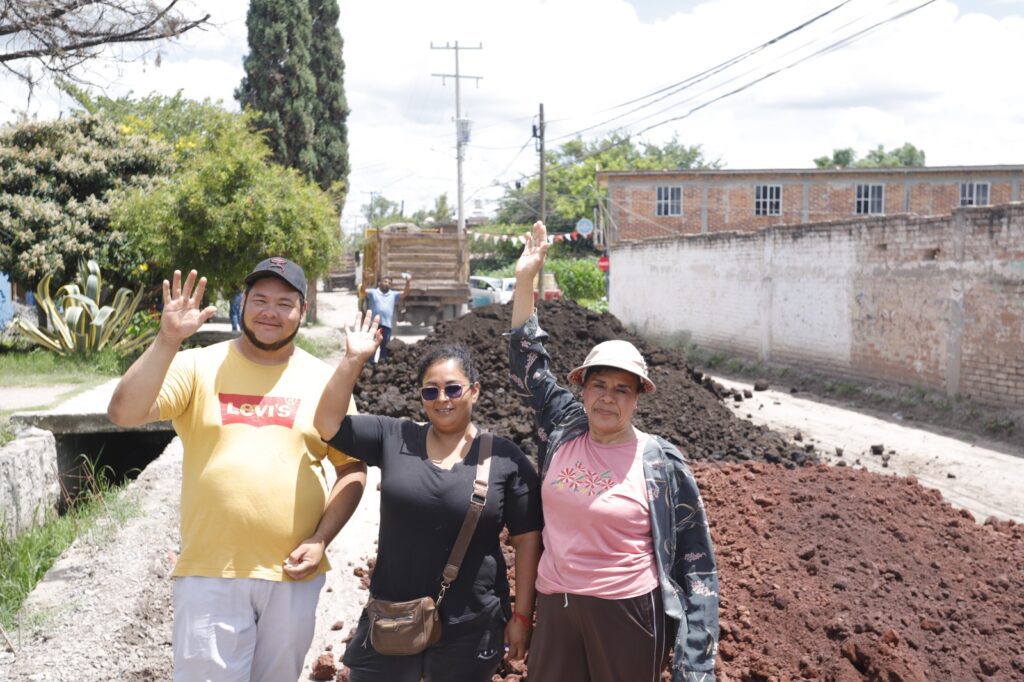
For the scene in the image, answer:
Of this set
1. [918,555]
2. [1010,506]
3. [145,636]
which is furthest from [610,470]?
[1010,506]

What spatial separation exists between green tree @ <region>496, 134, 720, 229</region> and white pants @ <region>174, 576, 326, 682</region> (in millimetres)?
50030

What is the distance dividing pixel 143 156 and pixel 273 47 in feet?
35.8

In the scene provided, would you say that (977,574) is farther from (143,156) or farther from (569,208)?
(569,208)

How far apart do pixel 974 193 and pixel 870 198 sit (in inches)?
185

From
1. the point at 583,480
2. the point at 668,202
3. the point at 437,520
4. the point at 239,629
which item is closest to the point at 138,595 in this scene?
the point at 239,629

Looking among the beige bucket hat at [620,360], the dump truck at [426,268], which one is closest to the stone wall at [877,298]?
the dump truck at [426,268]

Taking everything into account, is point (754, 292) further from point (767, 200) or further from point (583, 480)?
point (767, 200)

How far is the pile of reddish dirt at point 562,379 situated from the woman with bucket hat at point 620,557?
4.27 meters

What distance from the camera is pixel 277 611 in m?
2.91

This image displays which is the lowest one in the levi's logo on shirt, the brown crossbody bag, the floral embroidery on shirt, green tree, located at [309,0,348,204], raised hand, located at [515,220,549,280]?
the brown crossbody bag

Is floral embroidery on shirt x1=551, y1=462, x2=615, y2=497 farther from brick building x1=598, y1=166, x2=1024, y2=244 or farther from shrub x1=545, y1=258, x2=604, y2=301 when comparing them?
shrub x1=545, y1=258, x2=604, y2=301

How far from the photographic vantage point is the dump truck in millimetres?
24688

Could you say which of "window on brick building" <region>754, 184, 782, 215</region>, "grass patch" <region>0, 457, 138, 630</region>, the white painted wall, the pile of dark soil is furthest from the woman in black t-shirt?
"window on brick building" <region>754, 184, 782, 215</region>

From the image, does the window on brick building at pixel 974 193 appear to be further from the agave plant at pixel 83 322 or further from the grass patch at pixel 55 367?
the grass patch at pixel 55 367
